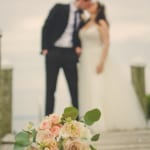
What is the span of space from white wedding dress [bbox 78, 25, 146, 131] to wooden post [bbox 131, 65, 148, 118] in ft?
0.29

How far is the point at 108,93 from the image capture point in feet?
26.3

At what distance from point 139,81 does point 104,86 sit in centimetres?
48

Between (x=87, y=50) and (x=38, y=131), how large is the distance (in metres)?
6.00

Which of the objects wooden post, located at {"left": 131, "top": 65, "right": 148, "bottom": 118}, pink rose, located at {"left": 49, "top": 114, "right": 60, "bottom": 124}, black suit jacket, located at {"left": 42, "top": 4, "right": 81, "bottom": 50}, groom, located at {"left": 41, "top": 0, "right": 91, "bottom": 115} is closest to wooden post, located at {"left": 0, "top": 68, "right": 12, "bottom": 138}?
groom, located at {"left": 41, "top": 0, "right": 91, "bottom": 115}

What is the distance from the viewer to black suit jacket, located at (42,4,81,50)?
7418 mm

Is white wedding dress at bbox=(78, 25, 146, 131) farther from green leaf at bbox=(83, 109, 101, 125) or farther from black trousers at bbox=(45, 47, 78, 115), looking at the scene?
green leaf at bbox=(83, 109, 101, 125)

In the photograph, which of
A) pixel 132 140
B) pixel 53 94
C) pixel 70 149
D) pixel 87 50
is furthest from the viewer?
pixel 87 50

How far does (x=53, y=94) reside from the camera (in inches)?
284

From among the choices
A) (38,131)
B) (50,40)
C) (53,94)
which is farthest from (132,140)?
(38,131)

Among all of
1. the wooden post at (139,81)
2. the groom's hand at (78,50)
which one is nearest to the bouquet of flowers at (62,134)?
the groom's hand at (78,50)

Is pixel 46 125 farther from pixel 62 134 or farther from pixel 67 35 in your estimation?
pixel 67 35

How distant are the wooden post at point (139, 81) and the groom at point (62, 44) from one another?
966mm

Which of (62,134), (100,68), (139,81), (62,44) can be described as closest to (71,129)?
(62,134)

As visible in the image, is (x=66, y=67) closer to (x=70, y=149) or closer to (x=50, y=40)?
(x=50, y=40)
